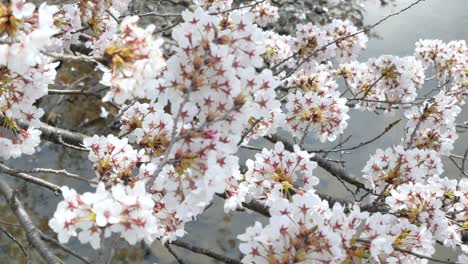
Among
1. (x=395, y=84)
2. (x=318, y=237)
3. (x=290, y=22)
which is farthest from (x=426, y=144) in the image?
(x=290, y=22)

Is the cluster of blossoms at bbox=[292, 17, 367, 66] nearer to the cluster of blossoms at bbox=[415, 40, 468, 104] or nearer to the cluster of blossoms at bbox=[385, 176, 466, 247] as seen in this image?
the cluster of blossoms at bbox=[415, 40, 468, 104]

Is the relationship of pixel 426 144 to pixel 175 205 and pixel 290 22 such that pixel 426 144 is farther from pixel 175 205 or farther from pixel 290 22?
pixel 290 22

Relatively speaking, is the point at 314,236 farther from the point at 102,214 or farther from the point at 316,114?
the point at 316,114

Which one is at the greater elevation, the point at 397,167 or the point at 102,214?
the point at 102,214

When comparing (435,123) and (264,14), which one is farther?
(264,14)

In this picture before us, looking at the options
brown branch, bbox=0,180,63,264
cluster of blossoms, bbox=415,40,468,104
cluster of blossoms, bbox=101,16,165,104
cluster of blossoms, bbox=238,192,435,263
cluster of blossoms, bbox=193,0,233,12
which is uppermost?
cluster of blossoms, bbox=101,16,165,104

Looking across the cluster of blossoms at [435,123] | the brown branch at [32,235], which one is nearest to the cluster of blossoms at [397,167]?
the cluster of blossoms at [435,123]

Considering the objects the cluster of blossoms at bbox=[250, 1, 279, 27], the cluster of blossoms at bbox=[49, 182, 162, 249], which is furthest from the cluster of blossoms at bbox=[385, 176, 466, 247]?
the cluster of blossoms at bbox=[250, 1, 279, 27]

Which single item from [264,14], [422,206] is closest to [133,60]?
[422,206]

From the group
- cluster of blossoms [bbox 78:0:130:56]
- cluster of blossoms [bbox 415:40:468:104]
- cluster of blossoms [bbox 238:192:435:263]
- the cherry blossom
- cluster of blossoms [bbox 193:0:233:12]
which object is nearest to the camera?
cluster of blossoms [bbox 238:192:435:263]
